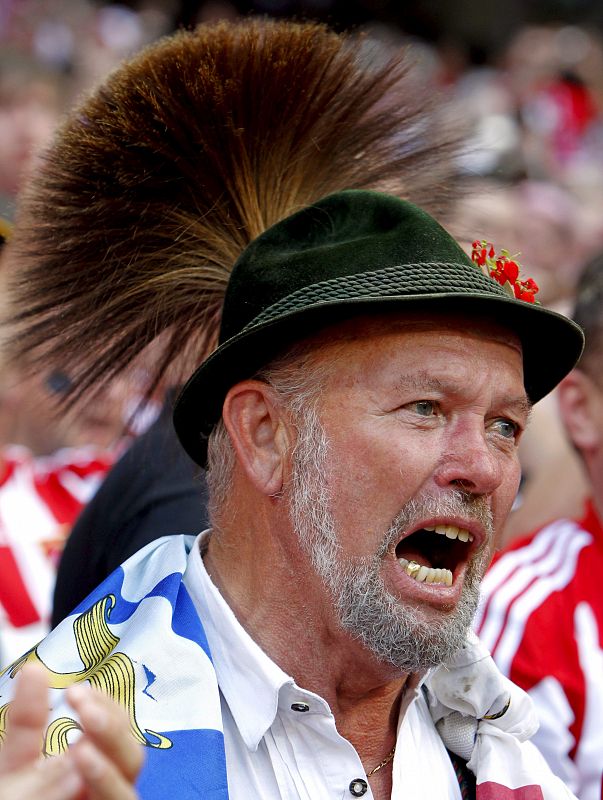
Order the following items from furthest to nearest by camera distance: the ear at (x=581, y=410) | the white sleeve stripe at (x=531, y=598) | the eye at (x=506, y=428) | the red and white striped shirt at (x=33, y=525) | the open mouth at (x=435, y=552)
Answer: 1. the red and white striped shirt at (x=33, y=525)
2. the ear at (x=581, y=410)
3. the white sleeve stripe at (x=531, y=598)
4. the eye at (x=506, y=428)
5. the open mouth at (x=435, y=552)

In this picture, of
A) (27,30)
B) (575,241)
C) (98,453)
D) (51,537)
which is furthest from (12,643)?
(27,30)

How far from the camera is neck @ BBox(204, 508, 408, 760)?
198cm

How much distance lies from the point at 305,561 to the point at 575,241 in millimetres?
5383

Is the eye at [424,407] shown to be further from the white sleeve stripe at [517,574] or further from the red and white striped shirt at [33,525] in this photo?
the red and white striped shirt at [33,525]

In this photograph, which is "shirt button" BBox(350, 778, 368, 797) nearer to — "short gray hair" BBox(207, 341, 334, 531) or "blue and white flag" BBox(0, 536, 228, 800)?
"blue and white flag" BBox(0, 536, 228, 800)

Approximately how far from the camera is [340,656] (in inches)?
78.3

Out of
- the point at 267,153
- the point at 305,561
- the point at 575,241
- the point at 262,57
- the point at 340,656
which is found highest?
the point at 262,57

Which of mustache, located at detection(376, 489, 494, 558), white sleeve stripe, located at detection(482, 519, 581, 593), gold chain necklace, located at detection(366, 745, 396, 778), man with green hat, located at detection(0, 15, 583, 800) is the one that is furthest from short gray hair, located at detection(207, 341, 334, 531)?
white sleeve stripe, located at detection(482, 519, 581, 593)

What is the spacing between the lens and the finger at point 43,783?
1.20m

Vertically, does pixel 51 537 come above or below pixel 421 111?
below

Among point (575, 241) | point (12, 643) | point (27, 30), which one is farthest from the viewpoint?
point (27, 30)

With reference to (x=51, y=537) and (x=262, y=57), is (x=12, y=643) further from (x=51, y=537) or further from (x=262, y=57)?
(x=262, y=57)

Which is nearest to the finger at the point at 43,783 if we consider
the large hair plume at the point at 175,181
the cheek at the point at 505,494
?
the cheek at the point at 505,494

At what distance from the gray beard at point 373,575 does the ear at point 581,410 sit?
1227 millimetres
